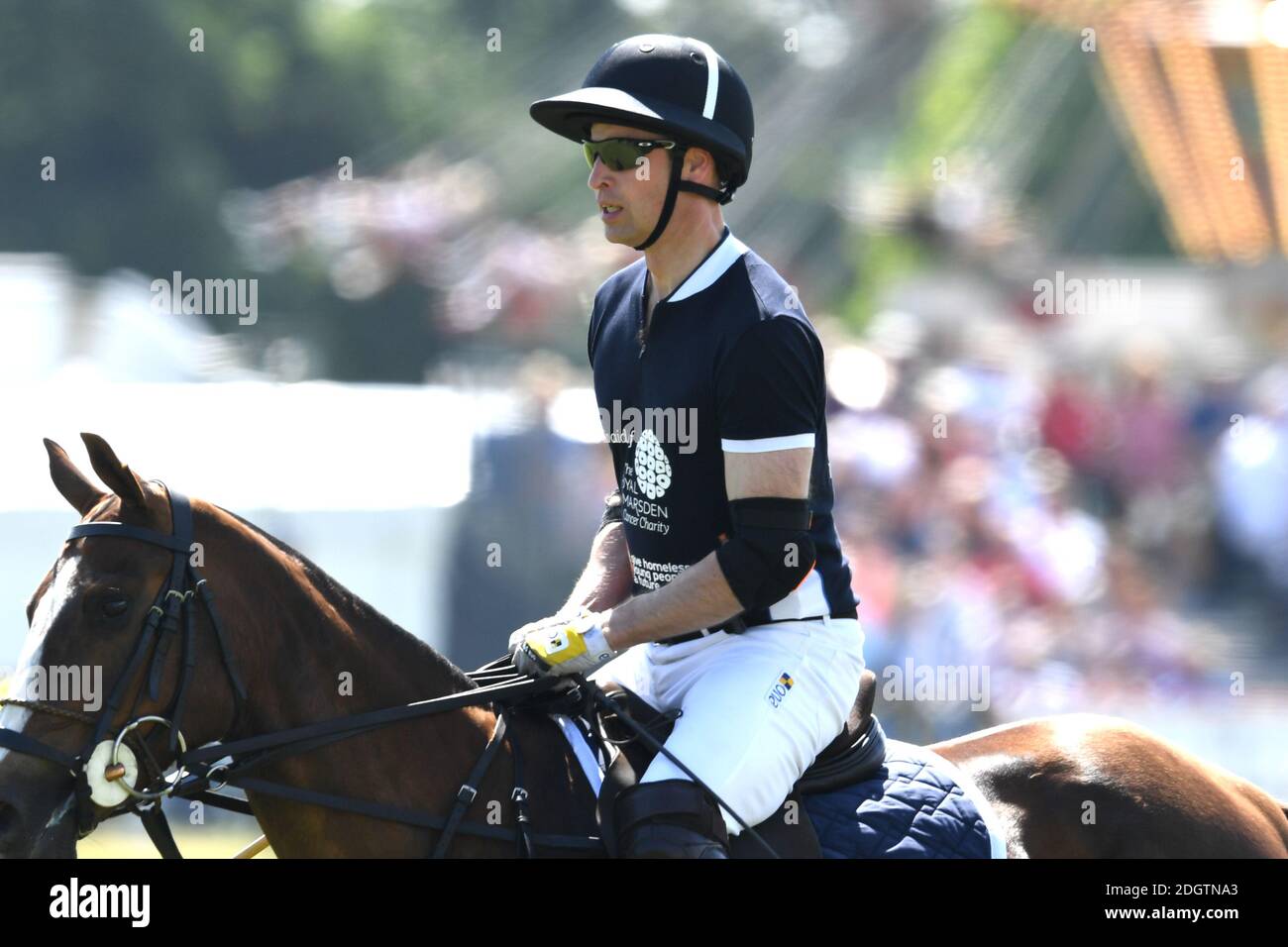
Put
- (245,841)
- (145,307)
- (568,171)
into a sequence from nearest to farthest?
1. (245,841)
2. (145,307)
3. (568,171)

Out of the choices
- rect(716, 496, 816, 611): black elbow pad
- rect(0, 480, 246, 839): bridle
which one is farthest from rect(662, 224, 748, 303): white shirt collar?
rect(0, 480, 246, 839): bridle

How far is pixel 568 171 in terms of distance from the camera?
19.9 metres

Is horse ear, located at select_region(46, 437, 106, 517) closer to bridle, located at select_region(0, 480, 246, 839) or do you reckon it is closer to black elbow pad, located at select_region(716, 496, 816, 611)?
bridle, located at select_region(0, 480, 246, 839)

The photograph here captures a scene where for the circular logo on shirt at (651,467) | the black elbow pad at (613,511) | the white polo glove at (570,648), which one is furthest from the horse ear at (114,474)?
the black elbow pad at (613,511)

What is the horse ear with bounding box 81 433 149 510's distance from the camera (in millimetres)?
3574

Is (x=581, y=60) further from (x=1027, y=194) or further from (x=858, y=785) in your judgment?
(x=858, y=785)

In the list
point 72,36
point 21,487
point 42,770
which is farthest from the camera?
point 72,36

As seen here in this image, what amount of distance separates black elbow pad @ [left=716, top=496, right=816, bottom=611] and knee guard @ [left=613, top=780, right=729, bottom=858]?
0.46 meters

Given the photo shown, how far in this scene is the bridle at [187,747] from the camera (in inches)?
139

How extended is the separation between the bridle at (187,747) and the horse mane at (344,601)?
0.12m

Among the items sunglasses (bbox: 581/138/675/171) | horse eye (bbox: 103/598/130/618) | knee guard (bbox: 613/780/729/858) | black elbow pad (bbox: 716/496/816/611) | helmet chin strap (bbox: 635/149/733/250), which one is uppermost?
sunglasses (bbox: 581/138/675/171)

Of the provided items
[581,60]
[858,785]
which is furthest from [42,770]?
[581,60]

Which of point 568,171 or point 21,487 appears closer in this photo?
point 21,487
